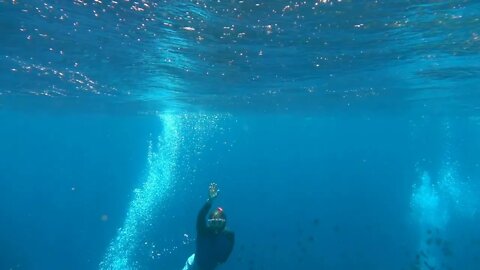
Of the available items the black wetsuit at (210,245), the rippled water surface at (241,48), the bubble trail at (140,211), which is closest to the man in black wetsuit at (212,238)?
the black wetsuit at (210,245)

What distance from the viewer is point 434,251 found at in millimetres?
38750

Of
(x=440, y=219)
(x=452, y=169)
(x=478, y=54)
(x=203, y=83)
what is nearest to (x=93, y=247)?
(x=203, y=83)

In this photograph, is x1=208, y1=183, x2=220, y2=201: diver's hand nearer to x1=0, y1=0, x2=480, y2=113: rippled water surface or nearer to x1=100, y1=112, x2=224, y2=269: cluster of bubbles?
x1=0, y1=0, x2=480, y2=113: rippled water surface

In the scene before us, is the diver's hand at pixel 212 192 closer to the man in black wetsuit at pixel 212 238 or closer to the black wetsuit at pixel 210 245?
the man in black wetsuit at pixel 212 238

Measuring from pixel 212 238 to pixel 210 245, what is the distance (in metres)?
0.24

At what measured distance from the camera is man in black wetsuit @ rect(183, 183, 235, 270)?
8.76 m

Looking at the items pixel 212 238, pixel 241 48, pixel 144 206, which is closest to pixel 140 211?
pixel 144 206

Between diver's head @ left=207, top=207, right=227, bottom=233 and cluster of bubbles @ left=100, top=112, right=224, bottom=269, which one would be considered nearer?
diver's head @ left=207, top=207, right=227, bottom=233

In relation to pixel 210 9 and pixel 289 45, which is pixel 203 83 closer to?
pixel 289 45

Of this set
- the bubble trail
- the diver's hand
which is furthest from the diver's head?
the bubble trail

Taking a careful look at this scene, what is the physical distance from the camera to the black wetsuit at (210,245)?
9.12 m

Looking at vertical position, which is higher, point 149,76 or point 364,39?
point 364,39

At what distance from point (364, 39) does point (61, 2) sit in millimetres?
9594

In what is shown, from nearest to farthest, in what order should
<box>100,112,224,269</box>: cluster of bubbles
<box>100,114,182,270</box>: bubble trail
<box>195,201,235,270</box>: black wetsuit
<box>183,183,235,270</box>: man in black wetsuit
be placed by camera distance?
<box>183,183,235,270</box>: man in black wetsuit, <box>195,201,235,270</box>: black wetsuit, <box>100,114,182,270</box>: bubble trail, <box>100,112,224,269</box>: cluster of bubbles
